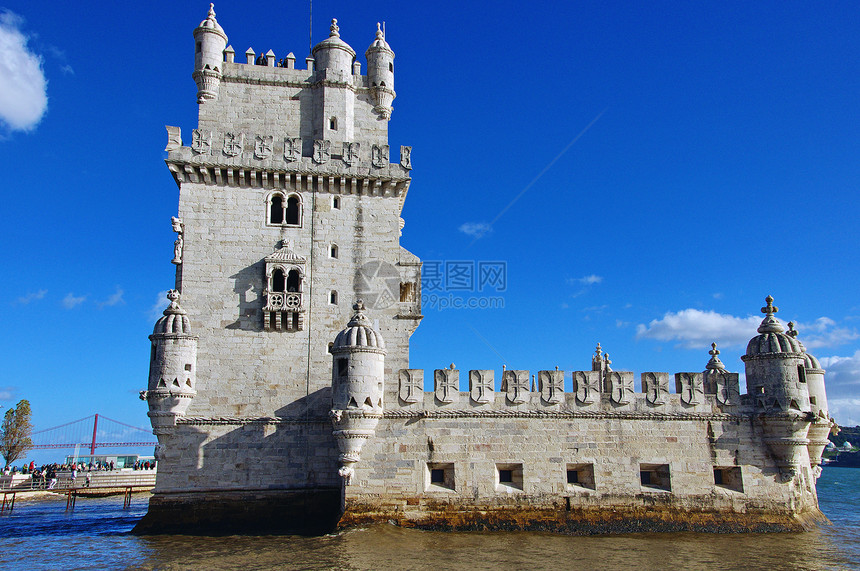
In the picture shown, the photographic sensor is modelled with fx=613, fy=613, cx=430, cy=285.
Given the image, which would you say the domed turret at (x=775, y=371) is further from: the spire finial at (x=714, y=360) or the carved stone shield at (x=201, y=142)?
the carved stone shield at (x=201, y=142)

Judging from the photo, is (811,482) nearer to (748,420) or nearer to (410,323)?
(748,420)

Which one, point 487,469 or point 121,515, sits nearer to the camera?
point 487,469

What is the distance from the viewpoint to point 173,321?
22.1 metres

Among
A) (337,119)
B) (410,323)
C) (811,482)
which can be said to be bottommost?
(811,482)

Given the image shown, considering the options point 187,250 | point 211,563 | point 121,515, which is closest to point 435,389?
point 211,563

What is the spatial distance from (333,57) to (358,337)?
13.2 m

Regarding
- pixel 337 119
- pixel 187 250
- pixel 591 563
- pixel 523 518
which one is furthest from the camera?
pixel 337 119

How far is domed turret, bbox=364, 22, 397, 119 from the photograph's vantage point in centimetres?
2706

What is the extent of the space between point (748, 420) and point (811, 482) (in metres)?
3.67

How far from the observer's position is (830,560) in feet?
57.3

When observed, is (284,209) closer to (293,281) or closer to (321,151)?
(321,151)

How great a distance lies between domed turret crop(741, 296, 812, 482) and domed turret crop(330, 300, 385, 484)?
525 inches

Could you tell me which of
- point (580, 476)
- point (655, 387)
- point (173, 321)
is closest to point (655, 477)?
point (580, 476)

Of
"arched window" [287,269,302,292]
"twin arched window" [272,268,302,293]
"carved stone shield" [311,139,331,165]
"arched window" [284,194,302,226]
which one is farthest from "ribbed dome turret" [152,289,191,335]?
"carved stone shield" [311,139,331,165]
